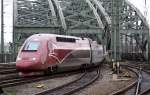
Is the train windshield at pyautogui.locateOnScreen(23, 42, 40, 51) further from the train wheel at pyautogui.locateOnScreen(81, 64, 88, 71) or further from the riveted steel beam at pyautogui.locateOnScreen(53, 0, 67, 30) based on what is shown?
the riveted steel beam at pyautogui.locateOnScreen(53, 0, 67, 30)

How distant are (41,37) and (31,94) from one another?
10.1 metres

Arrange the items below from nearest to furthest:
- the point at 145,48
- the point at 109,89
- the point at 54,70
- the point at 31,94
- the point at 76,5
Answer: the point at 31,94, the point at 109,89, the point at 54,70, the point at 145,48, the point at 76,5

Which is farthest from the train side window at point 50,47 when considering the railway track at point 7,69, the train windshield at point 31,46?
the railway track at point 7,69

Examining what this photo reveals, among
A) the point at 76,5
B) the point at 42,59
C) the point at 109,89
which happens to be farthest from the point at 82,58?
the point at 76,5

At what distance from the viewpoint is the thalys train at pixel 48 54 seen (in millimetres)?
25328

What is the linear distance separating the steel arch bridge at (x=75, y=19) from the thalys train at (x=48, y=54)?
39.1m

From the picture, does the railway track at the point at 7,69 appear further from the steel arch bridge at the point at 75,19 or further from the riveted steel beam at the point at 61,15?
the riveted steel beam at the point at 61,15

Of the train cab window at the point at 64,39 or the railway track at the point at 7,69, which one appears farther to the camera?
the railway track at the point at 7,69

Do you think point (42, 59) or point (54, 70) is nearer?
point (42, 59)

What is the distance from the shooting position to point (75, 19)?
87.1 meters

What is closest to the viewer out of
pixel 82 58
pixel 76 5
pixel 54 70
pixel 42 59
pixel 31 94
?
pixel 31 94

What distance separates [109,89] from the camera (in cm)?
1983

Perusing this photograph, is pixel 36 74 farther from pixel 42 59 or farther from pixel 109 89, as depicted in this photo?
pixel 109 89

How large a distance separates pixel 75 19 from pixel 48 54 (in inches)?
2410
